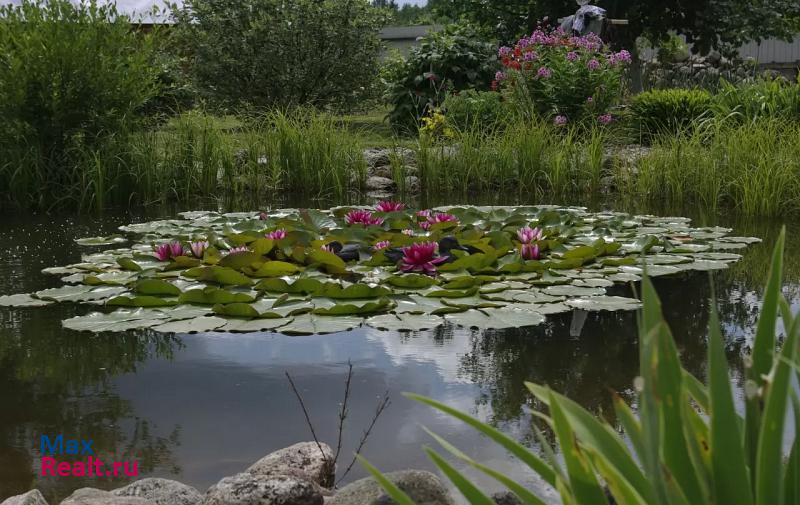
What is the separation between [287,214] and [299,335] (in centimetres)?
252

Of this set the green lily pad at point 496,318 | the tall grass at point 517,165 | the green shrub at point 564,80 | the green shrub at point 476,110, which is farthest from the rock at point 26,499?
the green shrub at point 476,110

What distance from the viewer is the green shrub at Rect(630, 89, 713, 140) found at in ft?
34.1

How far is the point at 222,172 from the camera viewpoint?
7918 millimetres

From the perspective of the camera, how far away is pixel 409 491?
164cm

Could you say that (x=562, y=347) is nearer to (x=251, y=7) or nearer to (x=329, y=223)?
(x=329, y=223)

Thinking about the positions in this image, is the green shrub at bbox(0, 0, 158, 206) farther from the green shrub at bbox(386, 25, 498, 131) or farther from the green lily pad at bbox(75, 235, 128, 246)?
the green shrub at bbox(386, 25, 498, 131)

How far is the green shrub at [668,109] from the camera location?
34.1ft

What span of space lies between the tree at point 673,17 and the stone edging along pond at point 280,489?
1659cm

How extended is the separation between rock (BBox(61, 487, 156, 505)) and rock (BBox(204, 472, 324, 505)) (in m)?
0.15

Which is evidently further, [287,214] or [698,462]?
[287,214]

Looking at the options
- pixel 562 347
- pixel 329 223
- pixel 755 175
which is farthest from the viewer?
pixel 755 175

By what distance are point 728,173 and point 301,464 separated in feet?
18.8

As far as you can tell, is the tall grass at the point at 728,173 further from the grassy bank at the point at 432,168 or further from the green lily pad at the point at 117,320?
the green lily pad at the point at 117,320

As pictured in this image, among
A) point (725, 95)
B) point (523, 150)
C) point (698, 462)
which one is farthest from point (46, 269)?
point (725, 95)
